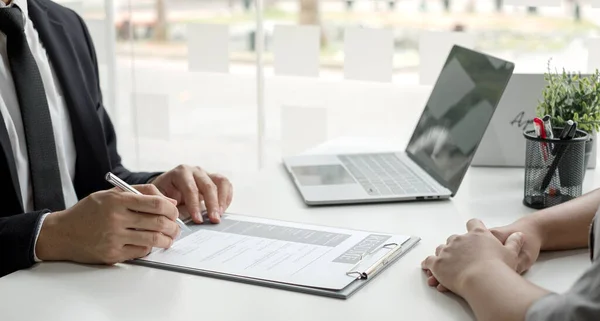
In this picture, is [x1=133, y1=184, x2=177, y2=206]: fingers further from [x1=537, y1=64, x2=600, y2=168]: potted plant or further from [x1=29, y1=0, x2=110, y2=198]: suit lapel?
[x1=537, y1=64, x2=600, y2=168]: potted plant

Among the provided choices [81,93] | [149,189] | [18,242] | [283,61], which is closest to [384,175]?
[149,189]

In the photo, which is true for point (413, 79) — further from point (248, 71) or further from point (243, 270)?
point (243, 270)

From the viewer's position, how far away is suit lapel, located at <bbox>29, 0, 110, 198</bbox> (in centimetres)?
173

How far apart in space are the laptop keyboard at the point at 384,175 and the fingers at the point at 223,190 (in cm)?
29

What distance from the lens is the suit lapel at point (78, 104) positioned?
1.73 metres

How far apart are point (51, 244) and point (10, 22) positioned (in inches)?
22.3

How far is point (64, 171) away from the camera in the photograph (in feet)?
5.55

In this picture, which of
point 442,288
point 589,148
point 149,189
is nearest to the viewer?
point 442,288

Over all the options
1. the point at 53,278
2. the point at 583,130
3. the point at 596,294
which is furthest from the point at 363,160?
the point at 596,294

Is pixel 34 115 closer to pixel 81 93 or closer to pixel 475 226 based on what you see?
pixel 81 93

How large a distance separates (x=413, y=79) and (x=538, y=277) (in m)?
1.86

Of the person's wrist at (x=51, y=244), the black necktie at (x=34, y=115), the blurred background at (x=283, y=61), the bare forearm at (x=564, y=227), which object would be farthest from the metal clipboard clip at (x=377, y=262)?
the blurred background at (x=283, y=61)

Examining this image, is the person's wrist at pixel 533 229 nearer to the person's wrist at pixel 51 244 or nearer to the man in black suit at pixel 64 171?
the man in black suit at pixel 64 171

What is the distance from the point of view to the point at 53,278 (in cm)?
119
